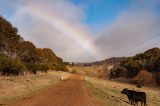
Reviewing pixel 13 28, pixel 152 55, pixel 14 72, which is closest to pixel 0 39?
pixel 13 28

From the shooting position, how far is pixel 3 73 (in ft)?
210

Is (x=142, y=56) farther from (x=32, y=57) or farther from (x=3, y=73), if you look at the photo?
(x=3, y=73)

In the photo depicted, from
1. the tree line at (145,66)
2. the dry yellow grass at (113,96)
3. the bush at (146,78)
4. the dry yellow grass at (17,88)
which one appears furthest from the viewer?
the tree line at (145,66)

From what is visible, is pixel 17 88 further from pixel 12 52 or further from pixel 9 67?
pixel 12 52

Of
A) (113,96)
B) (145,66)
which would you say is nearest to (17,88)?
(113,96)

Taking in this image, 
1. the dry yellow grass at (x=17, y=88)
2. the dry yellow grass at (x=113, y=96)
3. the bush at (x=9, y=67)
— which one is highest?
the bush at (x=9, y=67)

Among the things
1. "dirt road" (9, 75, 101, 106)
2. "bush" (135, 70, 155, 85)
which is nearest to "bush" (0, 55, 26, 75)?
"dirt road" (9, 75, 101, 106)

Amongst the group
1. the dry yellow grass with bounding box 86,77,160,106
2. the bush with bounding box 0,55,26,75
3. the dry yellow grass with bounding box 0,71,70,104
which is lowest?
the dry yellow grass with bounding box 86,77,160,106

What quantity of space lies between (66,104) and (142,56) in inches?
5450

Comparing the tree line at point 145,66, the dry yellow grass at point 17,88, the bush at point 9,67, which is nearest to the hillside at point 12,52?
the bush at point 9,67

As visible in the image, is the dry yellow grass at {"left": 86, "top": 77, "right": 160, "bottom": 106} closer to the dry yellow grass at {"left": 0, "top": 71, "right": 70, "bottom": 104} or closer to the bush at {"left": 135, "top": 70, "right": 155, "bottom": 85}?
the dry yellow grass at {"left": 0, "top": 71, "right": 70, "bottom": 104}

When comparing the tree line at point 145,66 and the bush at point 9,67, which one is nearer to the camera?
the bush at point 9,67

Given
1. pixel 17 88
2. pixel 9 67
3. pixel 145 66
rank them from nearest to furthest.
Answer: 1. pixel 17 88
2. pixel 9 67
3. pixel 145 66

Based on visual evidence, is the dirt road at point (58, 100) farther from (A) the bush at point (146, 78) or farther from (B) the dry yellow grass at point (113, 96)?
(A) the bush at point (146, 78)
